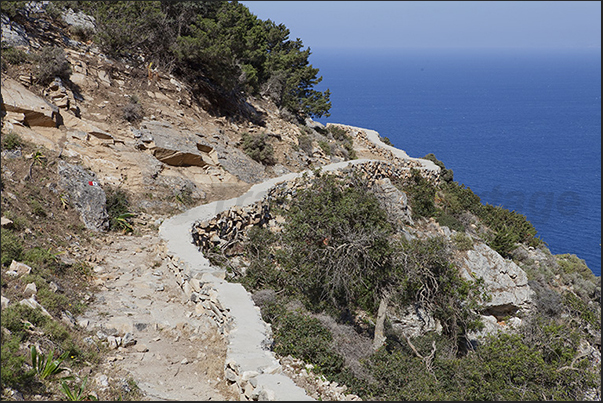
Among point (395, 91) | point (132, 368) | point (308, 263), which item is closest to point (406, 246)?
point (308, 263)

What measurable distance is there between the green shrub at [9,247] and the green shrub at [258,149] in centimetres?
1229

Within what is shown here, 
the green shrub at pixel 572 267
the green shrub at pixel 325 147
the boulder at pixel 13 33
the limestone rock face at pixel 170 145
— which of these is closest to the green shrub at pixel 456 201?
the green shrub at pixel 572 267

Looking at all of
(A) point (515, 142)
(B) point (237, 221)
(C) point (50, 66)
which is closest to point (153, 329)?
(B) point (237, 221)

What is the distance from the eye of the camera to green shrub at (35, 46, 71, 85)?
15914 millimetres

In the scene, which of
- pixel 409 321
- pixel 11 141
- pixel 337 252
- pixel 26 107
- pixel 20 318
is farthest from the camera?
pixel 409 321

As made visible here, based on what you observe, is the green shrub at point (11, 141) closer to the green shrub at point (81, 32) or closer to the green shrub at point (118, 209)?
the green shrub at point (118, 209)

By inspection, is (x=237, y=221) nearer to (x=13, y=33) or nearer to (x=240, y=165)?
(x=240, y=165)

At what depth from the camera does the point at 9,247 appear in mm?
8711

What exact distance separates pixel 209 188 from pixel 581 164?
239 feet

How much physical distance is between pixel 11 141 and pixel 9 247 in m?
5.16

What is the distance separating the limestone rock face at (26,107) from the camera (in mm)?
13742

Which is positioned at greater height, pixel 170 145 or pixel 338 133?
pixel 338 133

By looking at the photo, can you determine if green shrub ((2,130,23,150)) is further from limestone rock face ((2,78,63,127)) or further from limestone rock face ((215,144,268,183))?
limestone rock face ((215,144,268,183))

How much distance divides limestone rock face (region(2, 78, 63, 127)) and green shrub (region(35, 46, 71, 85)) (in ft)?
3.61
